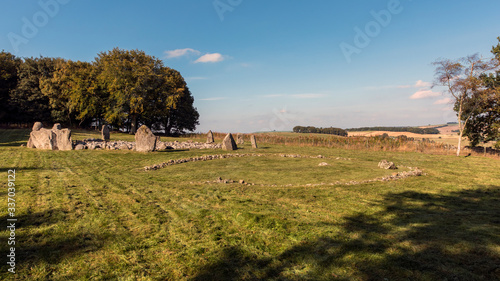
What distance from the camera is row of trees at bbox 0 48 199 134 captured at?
36031 mm

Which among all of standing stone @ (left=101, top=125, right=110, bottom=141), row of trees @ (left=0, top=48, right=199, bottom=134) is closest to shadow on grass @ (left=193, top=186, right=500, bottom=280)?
standing stone @ (left=101, top=125, right=110, bottom=141)

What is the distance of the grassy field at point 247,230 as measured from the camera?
3250mm

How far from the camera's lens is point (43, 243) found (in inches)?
152

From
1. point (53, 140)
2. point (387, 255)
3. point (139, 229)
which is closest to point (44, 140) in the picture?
point (53, 140)

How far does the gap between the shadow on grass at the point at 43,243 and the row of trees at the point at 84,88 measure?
33.6m

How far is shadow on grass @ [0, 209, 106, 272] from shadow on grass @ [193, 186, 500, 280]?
1949mm

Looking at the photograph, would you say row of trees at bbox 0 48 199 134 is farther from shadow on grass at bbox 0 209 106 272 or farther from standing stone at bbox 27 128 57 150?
shadow on grass at bbox 0 209 106 272

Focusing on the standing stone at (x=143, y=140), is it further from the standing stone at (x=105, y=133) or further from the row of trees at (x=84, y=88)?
the row of trees at (x=84, y=88)

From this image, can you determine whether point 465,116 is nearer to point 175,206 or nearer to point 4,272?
point 175,206

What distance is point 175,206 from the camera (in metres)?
5.82

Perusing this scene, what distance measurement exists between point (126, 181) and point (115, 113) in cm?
3085

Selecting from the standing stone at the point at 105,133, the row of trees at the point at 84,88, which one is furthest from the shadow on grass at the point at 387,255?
the row of trees at the point at 84,88

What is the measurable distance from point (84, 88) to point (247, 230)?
40.5 meters

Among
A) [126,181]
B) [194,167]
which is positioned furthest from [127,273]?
[194,167]
